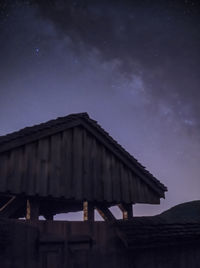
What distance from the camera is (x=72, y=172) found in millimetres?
7648

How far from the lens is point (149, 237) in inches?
314

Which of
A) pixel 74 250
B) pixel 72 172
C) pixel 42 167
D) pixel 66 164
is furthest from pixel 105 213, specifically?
pixel 42 167

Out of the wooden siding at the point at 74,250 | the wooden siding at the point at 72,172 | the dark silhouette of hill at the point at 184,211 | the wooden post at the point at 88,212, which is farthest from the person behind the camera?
the dark silhouette of hill at the point at 184,211

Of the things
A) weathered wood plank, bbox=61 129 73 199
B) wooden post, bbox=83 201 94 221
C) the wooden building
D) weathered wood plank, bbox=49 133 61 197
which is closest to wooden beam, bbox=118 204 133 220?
the wooden building

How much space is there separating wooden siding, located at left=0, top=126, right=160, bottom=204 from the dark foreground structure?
0.08 ft

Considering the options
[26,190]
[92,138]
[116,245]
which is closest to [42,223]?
[26,190]

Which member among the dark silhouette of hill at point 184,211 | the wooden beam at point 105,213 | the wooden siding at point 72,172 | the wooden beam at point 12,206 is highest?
the wooden siding at point 72,172

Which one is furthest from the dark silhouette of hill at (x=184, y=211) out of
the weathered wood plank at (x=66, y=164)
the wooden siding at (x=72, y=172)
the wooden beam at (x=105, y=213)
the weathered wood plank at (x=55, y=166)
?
the weathered wood plank at (x=55, y=166)

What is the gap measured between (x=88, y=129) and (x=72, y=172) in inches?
62.0

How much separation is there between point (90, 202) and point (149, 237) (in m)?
2.03

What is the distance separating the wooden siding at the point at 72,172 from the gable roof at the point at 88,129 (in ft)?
0.45

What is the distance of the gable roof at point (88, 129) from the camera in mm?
6821

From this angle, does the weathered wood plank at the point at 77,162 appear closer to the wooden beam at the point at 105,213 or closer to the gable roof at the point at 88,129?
the gable roof at the point at 88,129

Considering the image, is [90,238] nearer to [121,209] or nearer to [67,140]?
[121,209]
